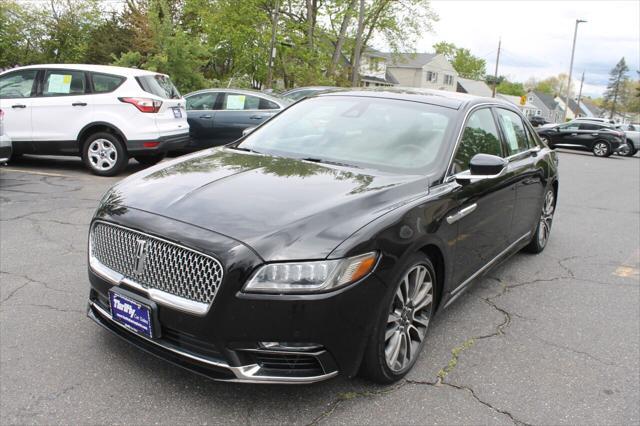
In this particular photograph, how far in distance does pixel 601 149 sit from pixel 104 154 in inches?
836

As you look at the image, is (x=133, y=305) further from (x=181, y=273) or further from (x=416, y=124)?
(x=416, y=124)

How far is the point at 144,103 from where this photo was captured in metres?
8.20

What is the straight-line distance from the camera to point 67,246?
491 cm

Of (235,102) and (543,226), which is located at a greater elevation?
(235,102)

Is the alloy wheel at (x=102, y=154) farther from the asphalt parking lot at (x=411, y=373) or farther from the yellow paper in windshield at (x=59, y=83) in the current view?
the asphalt parking lot at (x=411, y=373)

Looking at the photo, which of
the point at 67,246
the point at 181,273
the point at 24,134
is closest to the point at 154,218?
the point at 181,273

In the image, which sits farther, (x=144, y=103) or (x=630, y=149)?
(x=630, y=149)

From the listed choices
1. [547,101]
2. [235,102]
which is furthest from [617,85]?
[235,102]

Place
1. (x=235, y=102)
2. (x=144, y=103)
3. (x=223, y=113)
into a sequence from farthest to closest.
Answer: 1. (x=235, y=102)
2. (x=223, y=113)
3. (x=144, y=103)

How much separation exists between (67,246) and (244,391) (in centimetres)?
296

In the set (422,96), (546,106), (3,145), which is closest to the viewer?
(422,96)

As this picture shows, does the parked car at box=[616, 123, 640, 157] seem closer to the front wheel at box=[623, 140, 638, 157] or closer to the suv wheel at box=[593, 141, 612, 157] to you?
the front wheel at box=[623, 140, 638, 157]

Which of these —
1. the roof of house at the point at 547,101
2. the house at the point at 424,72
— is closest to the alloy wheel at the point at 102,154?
the house at the point at 424,72

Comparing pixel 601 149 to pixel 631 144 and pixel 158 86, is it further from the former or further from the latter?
pixel 158 86
